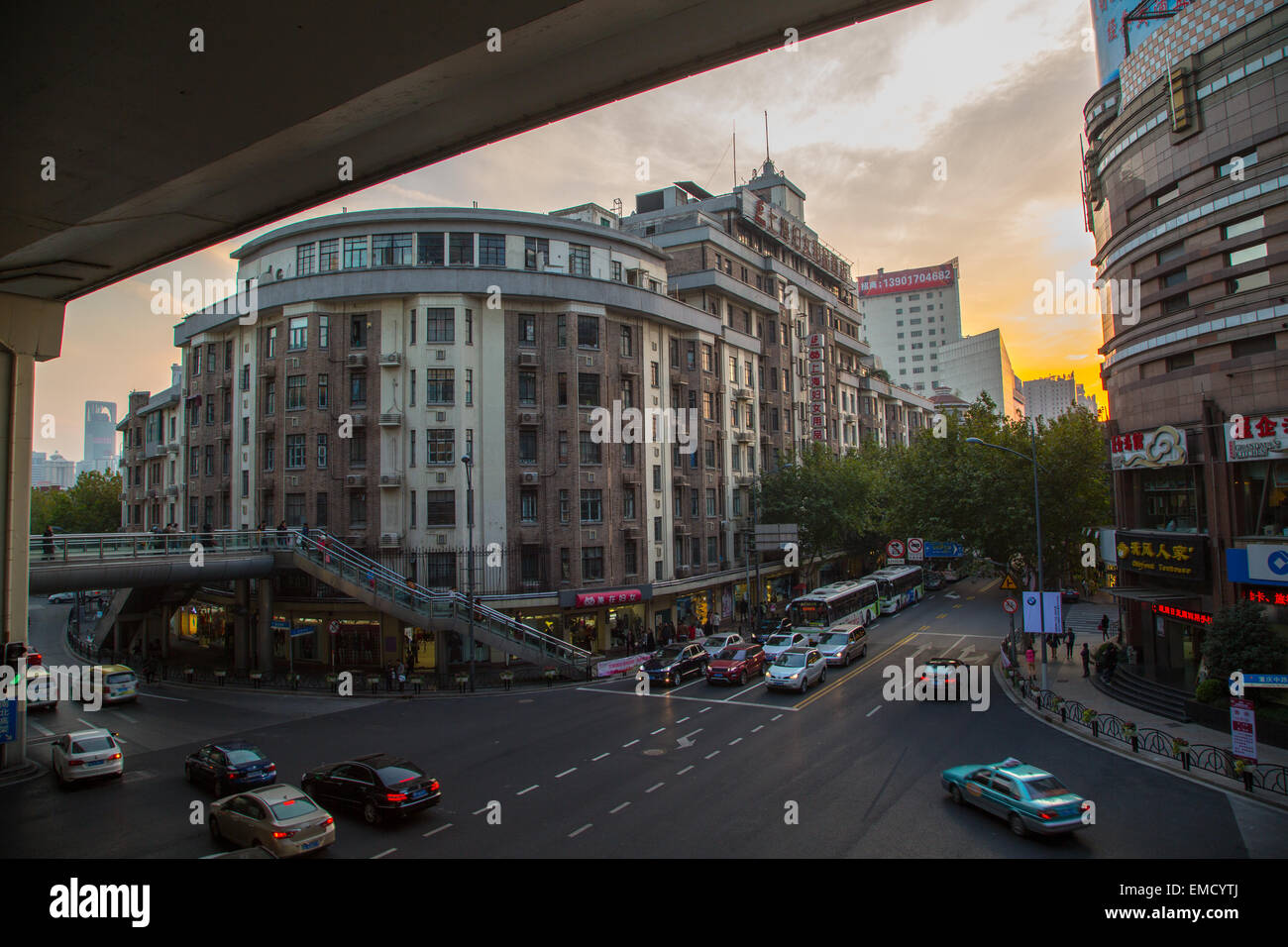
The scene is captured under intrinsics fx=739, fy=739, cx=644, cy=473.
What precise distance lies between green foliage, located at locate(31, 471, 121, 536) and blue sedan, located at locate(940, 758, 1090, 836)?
87897 mm

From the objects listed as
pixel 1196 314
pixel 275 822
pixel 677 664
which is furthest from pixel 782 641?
pixel 275 822

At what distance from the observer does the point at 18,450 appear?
21.9 metres

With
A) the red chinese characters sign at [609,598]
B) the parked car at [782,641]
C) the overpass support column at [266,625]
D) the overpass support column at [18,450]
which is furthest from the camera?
the red chinese characters sign at [609,598]

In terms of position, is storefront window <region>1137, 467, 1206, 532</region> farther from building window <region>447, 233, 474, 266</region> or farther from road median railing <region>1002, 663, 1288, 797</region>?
building window <region>447, 233, 474, 266</region>

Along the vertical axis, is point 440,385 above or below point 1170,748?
above

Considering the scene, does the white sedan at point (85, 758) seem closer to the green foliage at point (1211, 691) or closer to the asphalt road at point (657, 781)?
the asphalt road at point (657, 781)

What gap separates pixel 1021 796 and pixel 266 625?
34.6 meters

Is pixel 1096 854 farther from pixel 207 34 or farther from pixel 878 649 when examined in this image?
pixel 878 649

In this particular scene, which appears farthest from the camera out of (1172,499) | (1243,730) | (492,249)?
(492,249)

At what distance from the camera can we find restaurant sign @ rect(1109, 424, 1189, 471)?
27922 mm

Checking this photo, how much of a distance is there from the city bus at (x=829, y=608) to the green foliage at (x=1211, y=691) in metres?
17.5

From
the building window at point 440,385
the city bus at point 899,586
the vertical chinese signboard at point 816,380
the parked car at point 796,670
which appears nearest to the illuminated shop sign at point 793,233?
the vertical chinese signboard at point 816,380

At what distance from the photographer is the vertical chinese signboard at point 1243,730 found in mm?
17859

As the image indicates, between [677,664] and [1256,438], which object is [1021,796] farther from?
[677,664]
